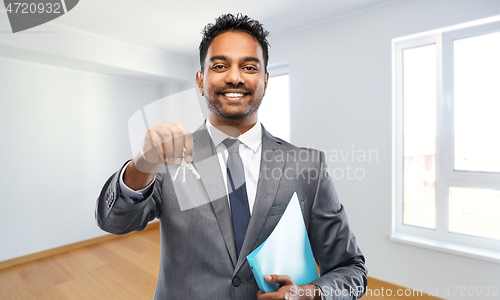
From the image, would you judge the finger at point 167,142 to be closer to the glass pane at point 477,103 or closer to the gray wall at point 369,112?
the gray wall at point 369,112

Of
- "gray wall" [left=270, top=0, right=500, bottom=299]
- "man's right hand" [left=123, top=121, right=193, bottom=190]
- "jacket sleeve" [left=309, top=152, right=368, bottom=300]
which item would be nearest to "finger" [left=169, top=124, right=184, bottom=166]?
"man's right hand" [left=123, top=121, right=193, bottom=190]

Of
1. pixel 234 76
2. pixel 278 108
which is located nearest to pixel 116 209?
pixel 234 76

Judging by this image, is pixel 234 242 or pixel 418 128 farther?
pixel 418 128

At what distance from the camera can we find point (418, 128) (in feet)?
7.63

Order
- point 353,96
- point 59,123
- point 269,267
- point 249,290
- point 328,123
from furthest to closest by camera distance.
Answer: point 59,123 → point 328,123 → point 353,96 → point 249,290 → point 269,267

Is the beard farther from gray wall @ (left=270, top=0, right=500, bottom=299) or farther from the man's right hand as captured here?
gray wall @ (left=270, top=0, right=500, bottom=299)

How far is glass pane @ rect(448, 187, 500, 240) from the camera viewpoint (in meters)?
2.03

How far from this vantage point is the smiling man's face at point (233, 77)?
763 mm

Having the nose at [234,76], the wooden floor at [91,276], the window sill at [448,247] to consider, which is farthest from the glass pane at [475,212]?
the nose at [234,76]

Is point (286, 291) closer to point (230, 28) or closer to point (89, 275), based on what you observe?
point (230, 28)

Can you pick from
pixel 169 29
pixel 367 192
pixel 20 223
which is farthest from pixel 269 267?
pixel 20 223

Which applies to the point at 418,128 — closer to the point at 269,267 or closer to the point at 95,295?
the point at 269,267

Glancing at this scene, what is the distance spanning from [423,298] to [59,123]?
166 inches

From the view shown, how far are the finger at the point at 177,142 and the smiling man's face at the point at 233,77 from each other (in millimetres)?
261
